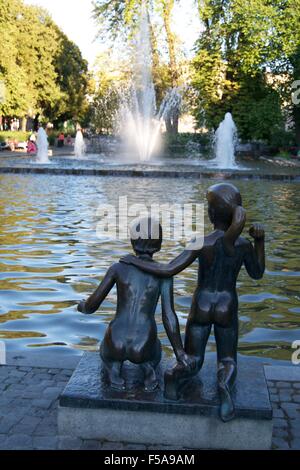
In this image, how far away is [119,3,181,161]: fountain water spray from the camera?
3775 centimetres

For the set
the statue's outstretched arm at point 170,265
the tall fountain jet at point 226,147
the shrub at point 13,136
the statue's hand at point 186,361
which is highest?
the shrub at point 13,136

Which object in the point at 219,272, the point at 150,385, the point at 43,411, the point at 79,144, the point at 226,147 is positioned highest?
the point at 79,144

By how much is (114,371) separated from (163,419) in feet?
1.41

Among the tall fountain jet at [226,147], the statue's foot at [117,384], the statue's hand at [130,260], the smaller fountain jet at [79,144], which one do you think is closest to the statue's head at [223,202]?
the statue's hand at [130,260]

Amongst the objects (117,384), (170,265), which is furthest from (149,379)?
(170,265)

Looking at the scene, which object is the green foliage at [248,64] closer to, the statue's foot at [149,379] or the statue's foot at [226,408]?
the statue's foot at [149,379]

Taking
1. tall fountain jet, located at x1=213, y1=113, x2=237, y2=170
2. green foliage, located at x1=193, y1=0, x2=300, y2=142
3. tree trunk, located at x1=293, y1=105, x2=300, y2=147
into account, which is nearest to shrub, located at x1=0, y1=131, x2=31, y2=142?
green foliage, located at x1=193, y1=0, x2=300, y2=142

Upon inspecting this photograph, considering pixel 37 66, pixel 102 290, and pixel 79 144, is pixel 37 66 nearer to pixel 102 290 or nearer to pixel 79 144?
pixel 79 144

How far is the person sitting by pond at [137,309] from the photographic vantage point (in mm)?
3520

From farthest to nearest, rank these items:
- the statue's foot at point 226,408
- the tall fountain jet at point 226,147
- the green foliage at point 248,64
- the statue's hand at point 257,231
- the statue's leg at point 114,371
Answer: the green foliage at point 248,64 → the tall fountain jet at point 226,147 → the statue's leg at point 114,371 → the statue's hand at point 257,231 → the statue's foot at point 226,408

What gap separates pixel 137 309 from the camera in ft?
11.7

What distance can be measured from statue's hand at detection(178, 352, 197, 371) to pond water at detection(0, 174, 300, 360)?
1710 mm

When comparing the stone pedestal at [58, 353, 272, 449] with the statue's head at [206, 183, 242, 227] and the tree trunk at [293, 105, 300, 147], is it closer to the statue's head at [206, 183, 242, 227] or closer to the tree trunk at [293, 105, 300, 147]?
the statue's head at [206, 183, 242, 227]
